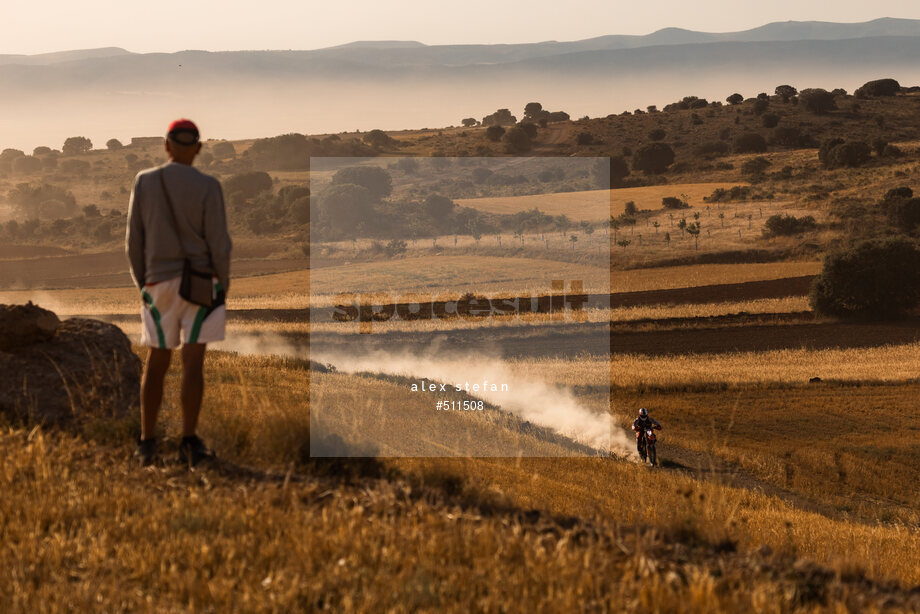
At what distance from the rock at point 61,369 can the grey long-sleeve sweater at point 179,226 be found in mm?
1815

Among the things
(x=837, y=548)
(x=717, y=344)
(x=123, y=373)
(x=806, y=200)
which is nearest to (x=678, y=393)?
(x=717, y=344)

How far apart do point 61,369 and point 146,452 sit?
2163 millimetres


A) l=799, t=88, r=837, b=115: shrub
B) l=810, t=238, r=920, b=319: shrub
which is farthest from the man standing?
l=799, t=88, r=837, b=115: shrub

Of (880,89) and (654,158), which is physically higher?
(880,89)

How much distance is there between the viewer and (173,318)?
650 cm

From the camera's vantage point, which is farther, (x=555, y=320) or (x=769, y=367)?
(x=555, y=320)

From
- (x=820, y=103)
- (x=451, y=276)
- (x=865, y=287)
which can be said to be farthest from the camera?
(x=820, y=103)

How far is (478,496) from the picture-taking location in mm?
6555

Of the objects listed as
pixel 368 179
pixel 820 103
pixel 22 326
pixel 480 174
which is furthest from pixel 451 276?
pixel 820 103

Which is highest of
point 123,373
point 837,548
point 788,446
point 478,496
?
point 123,373

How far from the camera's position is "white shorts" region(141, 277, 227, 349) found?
21.2ft

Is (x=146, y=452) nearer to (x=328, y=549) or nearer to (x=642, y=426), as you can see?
(x=328, y=549)

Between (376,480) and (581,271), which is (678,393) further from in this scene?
(581,271)

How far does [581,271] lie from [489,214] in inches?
1572
